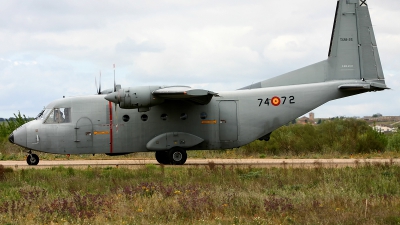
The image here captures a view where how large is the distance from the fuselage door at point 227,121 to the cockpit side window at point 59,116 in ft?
22.6

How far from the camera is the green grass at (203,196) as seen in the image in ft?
48.0

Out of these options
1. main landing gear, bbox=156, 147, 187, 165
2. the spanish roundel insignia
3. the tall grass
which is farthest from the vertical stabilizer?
the tall grass

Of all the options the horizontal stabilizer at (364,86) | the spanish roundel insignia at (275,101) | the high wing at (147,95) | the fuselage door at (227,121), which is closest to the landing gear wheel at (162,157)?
the fuselage door at (227,121)

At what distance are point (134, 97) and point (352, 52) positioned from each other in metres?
10.6

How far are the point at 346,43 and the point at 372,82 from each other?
2196mm

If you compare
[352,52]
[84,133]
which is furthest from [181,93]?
[352,52]

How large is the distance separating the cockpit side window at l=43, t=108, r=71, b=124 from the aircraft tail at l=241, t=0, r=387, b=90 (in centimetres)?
1058

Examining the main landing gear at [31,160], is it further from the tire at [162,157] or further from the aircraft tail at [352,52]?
the aircraft tail at [352,52]

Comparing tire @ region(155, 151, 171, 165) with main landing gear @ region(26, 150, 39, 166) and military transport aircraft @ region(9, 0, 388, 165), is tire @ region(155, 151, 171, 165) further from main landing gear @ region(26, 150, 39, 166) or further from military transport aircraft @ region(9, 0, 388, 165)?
main landing gear @ region(26, 150, 39, 166)

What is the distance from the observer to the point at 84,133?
2653cm

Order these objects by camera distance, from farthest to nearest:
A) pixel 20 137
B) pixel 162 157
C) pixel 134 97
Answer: pixel 162 157
pixel 20 137
pixel 134 97

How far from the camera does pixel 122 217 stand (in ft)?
48.5

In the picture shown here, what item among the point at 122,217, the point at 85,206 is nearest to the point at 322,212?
the point at 122,217

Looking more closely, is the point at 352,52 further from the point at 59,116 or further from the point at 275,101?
the point at 59,116
